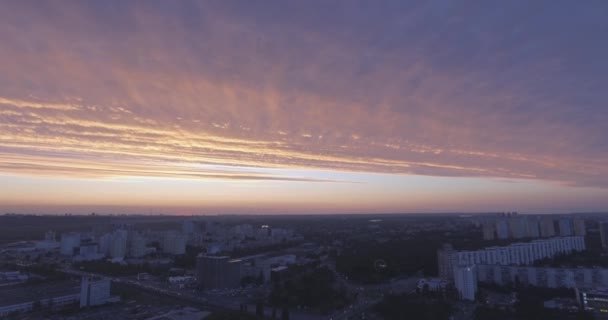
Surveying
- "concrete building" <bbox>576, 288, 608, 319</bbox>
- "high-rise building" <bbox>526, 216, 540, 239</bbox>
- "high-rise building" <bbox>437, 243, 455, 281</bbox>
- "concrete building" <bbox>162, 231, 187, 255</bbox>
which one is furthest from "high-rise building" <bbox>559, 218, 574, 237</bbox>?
"concrete building" <bbox>162, 231, 187, 255</bbox>

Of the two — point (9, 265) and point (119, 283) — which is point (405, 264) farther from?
point (9, 265)

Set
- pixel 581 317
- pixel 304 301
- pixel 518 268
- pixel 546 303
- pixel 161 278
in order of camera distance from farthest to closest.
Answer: pixel 161 278, pixel 518 268, pixel 304 301, pixel 546 303, pixel 581 317

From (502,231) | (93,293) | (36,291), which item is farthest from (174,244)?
(502,231)

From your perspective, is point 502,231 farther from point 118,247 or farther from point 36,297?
point 36,297

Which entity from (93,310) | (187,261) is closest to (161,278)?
(187,261)

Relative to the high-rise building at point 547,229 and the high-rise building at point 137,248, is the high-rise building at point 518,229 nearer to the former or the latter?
the high-rise building at point 547,229

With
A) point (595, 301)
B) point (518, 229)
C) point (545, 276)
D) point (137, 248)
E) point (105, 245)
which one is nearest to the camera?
point (595, 301)
